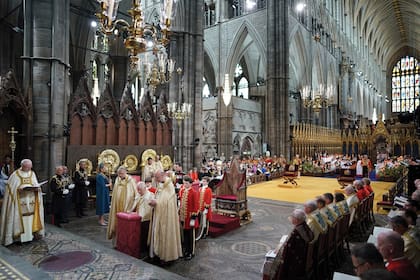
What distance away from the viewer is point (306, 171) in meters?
19.6

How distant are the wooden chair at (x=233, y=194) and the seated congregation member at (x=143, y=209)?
2958mm

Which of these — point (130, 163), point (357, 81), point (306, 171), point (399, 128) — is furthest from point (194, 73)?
point (357, 81)

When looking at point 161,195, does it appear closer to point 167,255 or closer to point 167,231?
point 167,231

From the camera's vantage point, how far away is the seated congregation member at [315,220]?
163 inches

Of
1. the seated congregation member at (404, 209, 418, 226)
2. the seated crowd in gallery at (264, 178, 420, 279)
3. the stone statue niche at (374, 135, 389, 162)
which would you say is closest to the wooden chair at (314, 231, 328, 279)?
the seated crowd in gallery at (264, 178, 420, 279)

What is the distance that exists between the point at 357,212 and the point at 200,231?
146 inches

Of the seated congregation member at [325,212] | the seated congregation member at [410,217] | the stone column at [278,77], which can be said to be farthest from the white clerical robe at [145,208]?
the stone column at [278,77]

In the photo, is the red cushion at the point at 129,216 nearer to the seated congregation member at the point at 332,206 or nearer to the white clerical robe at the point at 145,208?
the white clerical robe at the point at 145,208

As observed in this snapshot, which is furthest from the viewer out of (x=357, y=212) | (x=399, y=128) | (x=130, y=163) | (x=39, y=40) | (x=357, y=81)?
(x=357, y=81)

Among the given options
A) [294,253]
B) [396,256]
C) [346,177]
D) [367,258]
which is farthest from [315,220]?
[346,177]

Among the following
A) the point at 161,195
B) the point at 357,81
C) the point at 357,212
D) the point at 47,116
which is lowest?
the point at 357,212

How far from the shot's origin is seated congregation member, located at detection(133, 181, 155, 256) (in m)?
5.74

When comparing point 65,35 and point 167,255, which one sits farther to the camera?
point 65,35

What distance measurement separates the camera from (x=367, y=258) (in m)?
2.25
